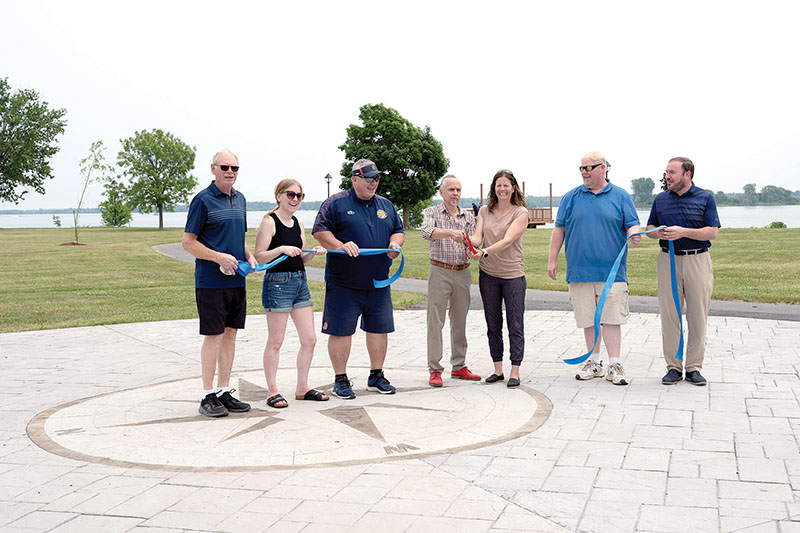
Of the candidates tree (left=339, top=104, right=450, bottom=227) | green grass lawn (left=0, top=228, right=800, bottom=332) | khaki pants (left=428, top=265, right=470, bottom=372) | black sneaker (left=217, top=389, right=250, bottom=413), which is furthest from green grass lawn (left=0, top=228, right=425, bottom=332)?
tree (left=339, top=104, right=450, bottom=227)

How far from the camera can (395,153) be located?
188 ft

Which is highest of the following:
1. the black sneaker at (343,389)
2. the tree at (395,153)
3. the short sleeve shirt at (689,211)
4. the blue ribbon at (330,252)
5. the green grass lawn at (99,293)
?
the tree at (395,153)

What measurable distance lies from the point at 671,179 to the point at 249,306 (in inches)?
342

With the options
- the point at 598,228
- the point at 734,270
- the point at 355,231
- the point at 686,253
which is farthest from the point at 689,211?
the point at 734,270

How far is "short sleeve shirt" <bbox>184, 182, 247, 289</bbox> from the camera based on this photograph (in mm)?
5422

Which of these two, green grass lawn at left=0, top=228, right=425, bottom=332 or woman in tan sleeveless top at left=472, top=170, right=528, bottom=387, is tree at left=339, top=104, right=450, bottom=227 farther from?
woman in tan sleeveless top at left=472, top=170, right=528, bottom=387

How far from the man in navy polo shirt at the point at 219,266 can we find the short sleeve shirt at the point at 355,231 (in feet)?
2.38

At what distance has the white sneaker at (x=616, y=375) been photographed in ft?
21.3

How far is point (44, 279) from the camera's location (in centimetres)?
2072

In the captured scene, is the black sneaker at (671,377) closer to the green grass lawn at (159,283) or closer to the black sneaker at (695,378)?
the black sneaker at (695,378)

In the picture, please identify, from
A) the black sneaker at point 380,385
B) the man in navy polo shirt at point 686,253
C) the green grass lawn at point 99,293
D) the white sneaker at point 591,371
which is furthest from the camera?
the green grass lawn at point 99,293

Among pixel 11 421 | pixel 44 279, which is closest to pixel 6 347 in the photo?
pixel 11 421

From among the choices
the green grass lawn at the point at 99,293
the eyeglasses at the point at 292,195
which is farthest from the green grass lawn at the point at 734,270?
the eyeglasses at the point at 292,195

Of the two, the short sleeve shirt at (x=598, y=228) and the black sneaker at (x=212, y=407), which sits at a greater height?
the short sleeve shirt at (x=598, y=228)
